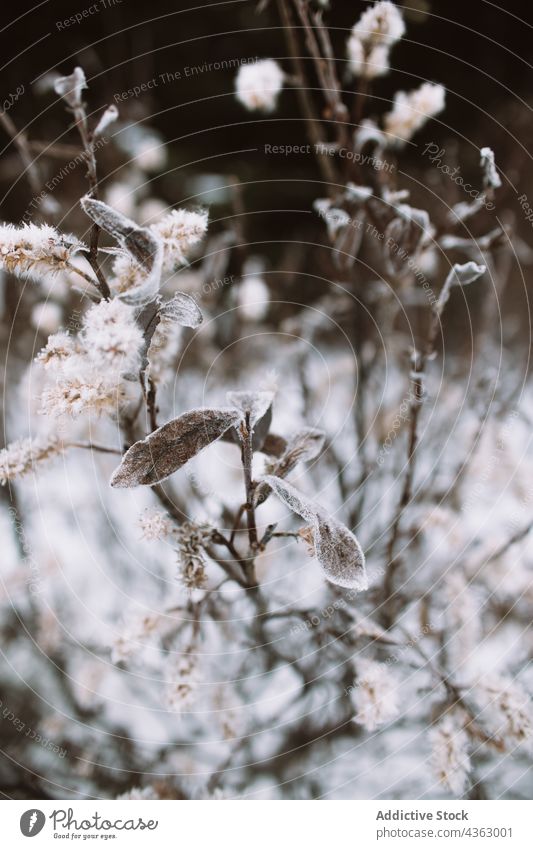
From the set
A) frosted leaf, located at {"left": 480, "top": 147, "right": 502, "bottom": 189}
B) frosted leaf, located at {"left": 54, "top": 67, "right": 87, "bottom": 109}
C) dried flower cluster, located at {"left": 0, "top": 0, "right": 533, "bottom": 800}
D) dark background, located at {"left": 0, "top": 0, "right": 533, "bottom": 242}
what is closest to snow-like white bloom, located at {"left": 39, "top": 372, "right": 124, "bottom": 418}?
dried flower cluster, located at {"left": 0, "top": 0, "right": 533, "bottom": 800}

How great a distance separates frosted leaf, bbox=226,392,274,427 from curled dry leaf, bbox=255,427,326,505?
31mm

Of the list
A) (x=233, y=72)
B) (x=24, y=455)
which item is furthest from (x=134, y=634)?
(x=233, y=72)

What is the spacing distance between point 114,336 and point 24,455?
0.41ft

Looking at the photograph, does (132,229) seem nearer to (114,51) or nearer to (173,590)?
(173,590)

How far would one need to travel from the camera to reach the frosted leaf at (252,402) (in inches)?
13.0

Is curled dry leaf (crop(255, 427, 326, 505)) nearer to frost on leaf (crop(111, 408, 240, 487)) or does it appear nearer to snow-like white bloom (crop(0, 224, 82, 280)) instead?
frost on leaf (crop(111, 408, 240, 487))

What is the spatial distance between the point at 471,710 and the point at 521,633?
14 centimetres

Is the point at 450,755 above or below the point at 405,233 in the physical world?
below

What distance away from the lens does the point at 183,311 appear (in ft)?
1.00

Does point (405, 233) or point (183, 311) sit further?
point (405, 233)

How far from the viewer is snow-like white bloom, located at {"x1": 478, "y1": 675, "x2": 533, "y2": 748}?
426 millimetres

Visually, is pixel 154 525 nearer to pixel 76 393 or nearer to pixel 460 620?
pixel 76 393
